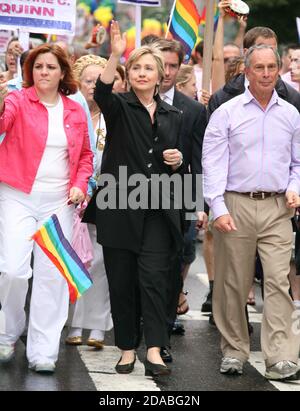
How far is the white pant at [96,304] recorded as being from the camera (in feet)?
29.8

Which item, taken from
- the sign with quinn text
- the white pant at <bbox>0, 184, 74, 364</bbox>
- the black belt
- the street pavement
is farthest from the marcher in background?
the sign with quinn text

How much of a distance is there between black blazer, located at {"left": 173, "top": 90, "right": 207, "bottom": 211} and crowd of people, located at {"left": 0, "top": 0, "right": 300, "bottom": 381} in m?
0.54

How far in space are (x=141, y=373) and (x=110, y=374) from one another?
22 centimetres

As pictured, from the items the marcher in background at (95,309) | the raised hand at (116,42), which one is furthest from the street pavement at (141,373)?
the raised hand at (116,42)

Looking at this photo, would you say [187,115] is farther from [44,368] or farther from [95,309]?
[44,368]

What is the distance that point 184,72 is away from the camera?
1073 cm

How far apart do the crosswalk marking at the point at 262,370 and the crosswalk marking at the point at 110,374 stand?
0.81 m

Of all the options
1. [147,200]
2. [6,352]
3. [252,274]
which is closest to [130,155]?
[147,200]

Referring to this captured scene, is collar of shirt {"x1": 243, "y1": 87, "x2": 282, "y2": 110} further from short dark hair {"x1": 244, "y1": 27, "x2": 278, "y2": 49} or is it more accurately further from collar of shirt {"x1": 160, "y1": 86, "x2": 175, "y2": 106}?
short dark hair {"x1": 244, "y1": 27, "x2": 278, "y2": 49}

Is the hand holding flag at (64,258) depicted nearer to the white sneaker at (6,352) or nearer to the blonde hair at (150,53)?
the white sneaker at (6,352)

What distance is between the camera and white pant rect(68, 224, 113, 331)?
9.08 metres

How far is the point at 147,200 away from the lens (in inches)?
324

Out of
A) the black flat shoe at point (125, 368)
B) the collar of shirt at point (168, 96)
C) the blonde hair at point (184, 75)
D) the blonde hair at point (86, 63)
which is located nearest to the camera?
the black flat shoe at point (125, 368)
